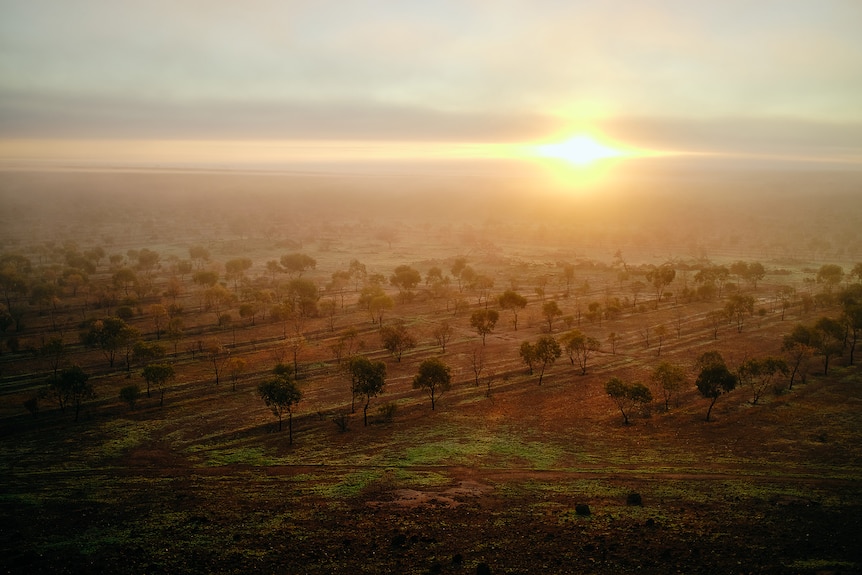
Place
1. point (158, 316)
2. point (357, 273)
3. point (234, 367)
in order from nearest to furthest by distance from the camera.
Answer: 1. point (234, 367)
2. point (158, 316)
3. point (357, 273)

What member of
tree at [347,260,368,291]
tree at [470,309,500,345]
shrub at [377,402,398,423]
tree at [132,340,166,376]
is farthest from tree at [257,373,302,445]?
tree at [347,260,368,291]

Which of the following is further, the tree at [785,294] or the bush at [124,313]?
the tree at [785,294]

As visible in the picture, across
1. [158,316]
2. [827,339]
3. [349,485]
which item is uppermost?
[827,339]

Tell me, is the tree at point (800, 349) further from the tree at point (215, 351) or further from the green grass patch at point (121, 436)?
the tree at point (215, 351)

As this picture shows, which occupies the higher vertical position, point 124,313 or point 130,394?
point 124,313

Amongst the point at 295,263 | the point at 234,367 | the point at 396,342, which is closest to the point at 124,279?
the point at 295,263

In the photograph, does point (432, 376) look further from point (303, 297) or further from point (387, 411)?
point (303, 297)

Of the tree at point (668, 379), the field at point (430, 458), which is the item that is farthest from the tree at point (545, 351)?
the tree at point (668, 379)
